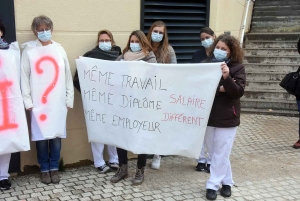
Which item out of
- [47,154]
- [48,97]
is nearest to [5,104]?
[48,97]

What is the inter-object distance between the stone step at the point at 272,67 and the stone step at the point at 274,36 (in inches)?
42.1

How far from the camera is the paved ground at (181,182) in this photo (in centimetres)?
416

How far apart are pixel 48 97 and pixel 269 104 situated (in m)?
5.45

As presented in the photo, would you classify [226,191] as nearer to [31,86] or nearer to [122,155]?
[122,155]

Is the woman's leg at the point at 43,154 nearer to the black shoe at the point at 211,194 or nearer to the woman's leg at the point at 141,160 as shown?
the woman's leg at the point at 141,160

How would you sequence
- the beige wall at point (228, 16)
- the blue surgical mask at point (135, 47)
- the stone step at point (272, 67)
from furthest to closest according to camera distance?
1. the stone step at point (272, 67)
2. the beige wall at point (228, 16)
3. the blue surgical mask at point (135, 47)

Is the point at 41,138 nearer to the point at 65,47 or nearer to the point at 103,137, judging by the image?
the point at 103,137

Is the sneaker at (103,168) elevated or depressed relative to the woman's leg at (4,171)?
depressed

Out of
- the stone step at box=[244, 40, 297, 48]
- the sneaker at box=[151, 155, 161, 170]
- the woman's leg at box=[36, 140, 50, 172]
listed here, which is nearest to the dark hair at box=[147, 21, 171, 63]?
the sneaker at box=[151, 155, 161, 170]

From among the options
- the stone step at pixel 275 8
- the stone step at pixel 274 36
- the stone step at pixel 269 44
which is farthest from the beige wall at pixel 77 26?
the stone step at pixel 275 8

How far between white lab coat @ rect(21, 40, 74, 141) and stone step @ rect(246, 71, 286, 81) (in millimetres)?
5473

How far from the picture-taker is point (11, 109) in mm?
4043

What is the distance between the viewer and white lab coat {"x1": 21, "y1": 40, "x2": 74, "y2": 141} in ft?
13.7

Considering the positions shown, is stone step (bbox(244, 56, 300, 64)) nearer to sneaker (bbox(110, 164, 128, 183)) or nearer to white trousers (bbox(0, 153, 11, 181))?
sneaker (bbox(110, 164, 128, 183))
